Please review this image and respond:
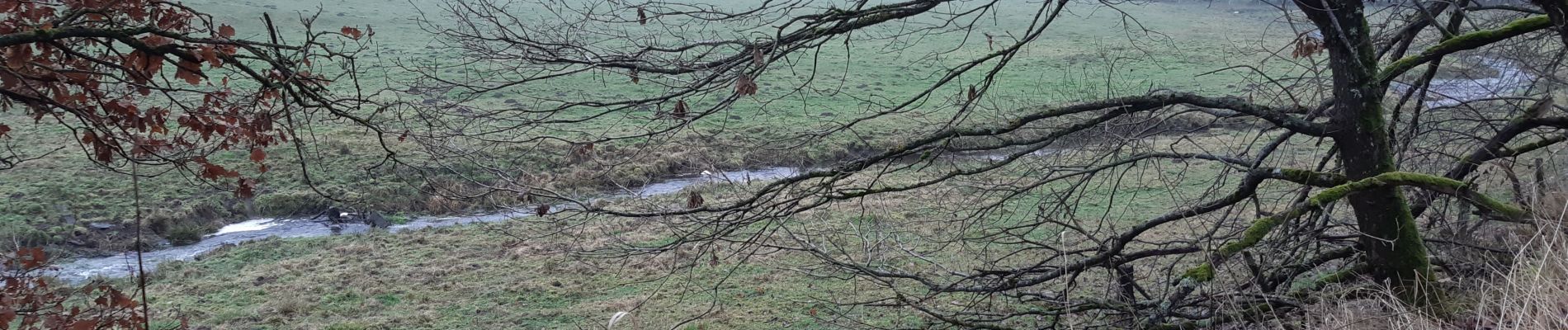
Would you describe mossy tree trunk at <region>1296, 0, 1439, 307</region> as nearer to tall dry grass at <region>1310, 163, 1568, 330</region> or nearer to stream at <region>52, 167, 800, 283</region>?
tall dry grass at <region>1310, 163, 1568, 330</region>

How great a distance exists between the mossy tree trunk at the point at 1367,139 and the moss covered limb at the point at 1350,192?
0.62 ft

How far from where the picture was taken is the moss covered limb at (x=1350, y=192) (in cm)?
375

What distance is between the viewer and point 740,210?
16.1ft

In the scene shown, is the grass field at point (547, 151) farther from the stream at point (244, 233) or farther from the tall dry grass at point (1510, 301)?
the tall dry grass at point (1510, 301)

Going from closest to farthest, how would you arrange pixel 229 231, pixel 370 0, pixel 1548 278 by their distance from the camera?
pixel 1548 278
pixel 229 231
pixel 370 0

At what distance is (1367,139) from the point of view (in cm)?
419

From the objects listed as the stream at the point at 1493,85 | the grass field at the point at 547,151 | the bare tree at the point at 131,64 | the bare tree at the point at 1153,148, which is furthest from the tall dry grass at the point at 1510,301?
the bare tree at the point at 131,64

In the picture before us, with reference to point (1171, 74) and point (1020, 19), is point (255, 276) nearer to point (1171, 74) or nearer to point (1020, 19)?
point (1171, 74)

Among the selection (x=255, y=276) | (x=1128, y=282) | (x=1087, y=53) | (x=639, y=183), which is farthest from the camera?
(x=1087, y=53)

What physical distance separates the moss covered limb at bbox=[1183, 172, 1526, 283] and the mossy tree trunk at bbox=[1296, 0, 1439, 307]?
19 centimetres

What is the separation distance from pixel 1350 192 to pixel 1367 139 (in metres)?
0.48

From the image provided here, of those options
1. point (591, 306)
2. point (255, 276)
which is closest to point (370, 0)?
point (255, 276)

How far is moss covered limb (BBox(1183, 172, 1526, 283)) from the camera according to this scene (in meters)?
3.75

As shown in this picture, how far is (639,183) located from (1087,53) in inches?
462
